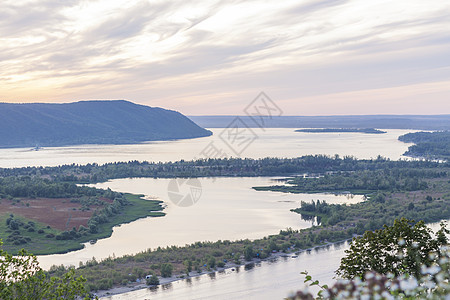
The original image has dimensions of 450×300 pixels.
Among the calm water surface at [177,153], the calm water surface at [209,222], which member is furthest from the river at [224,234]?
the calm water surface at [177,153]

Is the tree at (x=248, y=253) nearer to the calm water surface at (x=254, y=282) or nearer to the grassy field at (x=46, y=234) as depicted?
the calm water surface at (x=254, y=282)

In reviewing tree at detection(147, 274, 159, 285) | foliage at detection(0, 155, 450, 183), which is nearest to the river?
tree at detection(147, 274, 159, 285)

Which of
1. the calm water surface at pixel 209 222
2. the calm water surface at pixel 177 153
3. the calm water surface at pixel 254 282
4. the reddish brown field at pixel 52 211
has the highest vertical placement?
the calm water surface at pixel 177 153

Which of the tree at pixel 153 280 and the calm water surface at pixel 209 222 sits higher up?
the calm water surface at pixel 209 222

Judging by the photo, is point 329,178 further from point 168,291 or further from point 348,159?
point 168,291

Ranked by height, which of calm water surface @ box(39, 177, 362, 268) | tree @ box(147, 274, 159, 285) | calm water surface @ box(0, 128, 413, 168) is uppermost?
calm water surface @ box(0, 128, 413, 168)

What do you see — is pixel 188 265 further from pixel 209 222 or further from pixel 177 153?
pixel 177 153

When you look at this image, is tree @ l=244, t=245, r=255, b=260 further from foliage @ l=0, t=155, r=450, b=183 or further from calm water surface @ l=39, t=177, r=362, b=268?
foliage @ l=0, t=155, r=450, b=183

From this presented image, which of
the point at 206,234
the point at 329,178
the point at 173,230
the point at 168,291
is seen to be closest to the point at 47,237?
the point at 173,230
